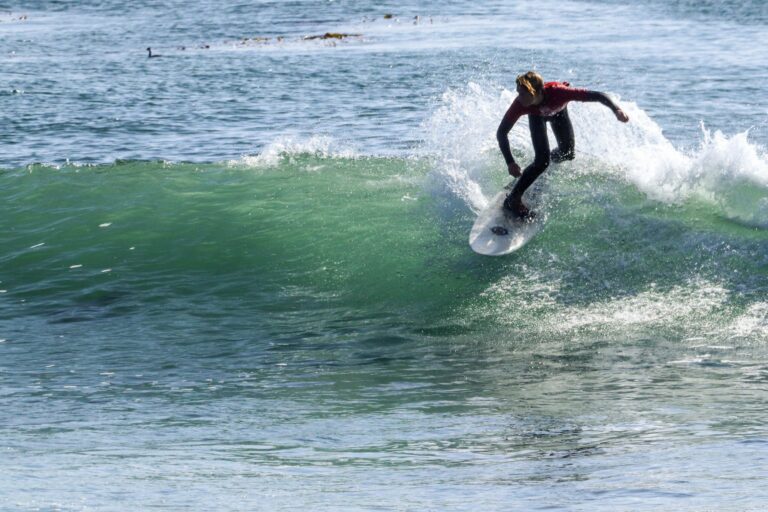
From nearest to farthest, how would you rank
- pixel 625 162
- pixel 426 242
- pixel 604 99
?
pixel 604 99
pixel 426 242
pixel 625 162

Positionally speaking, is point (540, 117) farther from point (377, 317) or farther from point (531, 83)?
point (377, 317)

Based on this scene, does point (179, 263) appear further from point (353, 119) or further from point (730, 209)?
point (353, 119)

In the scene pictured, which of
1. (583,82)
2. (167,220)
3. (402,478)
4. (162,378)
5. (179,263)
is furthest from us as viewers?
(583,82)

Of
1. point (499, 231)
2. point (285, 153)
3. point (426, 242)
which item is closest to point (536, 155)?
point (499, 231)

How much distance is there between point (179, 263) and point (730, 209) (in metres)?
6.46

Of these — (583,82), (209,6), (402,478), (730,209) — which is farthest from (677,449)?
(209,6)

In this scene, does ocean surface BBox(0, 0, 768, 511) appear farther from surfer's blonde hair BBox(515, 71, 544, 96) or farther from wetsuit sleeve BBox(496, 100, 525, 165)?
surfer's blonde hair BBox(515, 71, 544, 96)

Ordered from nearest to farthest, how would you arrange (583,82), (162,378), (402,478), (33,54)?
(402,478) → (162,378) → (583,82) → (33,54)

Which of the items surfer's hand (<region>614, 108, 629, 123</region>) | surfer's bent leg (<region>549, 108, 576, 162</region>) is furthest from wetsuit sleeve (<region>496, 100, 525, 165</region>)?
surfer's hand (<region>614, 108, 629, 123</region>)

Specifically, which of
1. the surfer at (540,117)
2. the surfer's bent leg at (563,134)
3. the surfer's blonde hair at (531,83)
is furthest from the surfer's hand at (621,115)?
the surfer's bent leg at (563,134)

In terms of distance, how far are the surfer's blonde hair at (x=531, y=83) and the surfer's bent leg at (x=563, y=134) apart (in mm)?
798

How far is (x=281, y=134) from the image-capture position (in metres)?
22.0

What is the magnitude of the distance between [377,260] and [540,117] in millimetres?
2602

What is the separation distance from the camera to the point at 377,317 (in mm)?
10883
